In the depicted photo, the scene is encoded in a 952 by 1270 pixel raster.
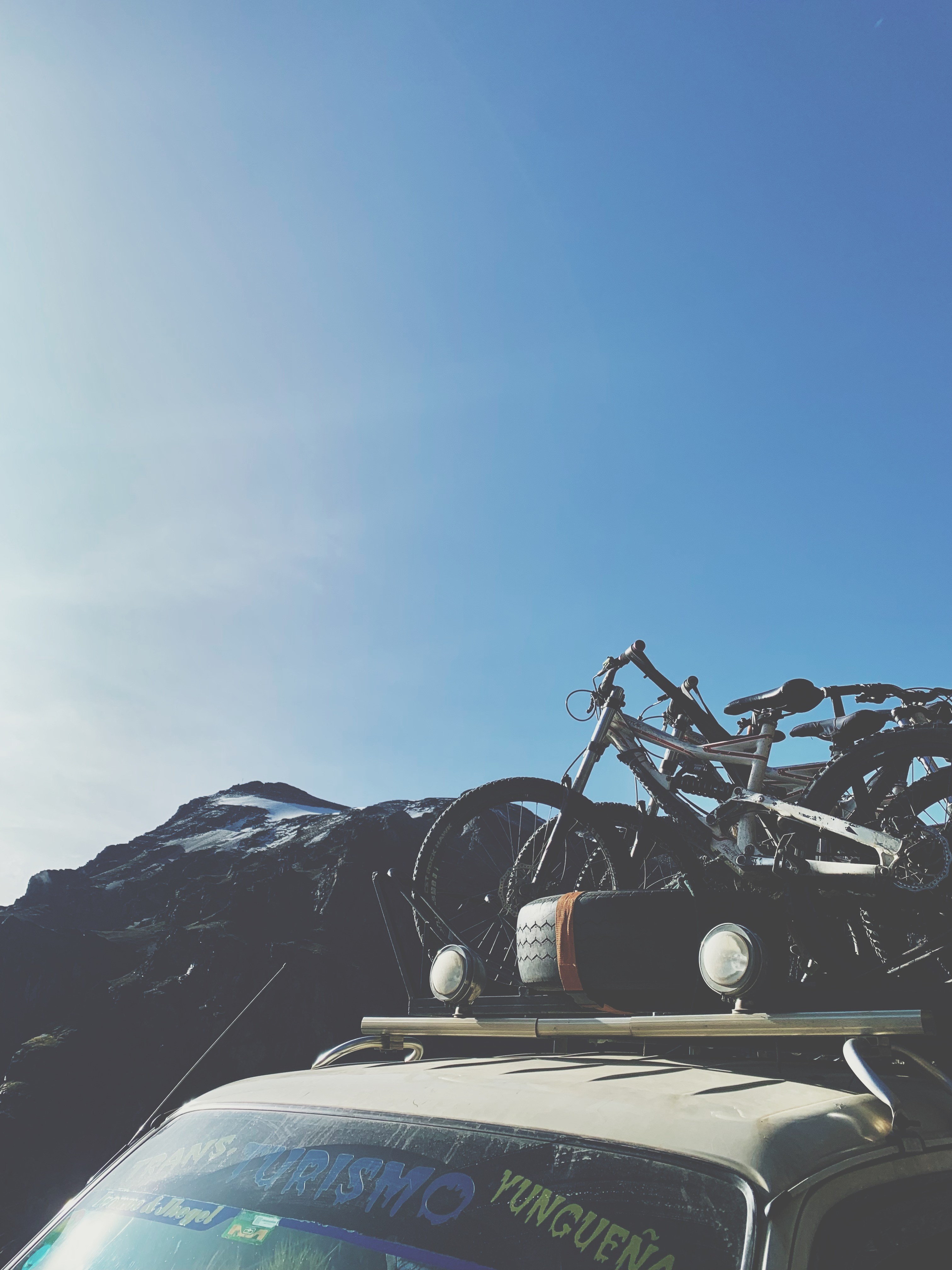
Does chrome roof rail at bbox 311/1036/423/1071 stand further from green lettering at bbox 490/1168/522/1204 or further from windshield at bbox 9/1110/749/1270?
green lettering at bbox 490/1168/522/1204

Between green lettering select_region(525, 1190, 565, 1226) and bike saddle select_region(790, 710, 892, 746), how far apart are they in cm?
340

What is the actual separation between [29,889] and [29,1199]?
15.0 meters

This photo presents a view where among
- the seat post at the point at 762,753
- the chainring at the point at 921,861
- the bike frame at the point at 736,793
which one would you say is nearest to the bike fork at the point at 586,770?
the bike frame at the point at 736,793

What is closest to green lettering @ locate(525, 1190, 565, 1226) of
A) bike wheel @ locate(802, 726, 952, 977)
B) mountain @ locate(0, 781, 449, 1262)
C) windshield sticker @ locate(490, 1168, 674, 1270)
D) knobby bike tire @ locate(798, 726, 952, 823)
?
windshield sticker @ locate(490, 1168, 674, 1270)

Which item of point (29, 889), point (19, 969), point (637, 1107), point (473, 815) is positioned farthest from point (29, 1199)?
point (637, 1107)

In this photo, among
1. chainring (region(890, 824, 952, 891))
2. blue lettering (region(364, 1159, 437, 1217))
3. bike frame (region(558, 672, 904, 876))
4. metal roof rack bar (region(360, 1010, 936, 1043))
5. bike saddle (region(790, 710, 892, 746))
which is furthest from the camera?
bike saddle (region(790, 710, 892, 746))

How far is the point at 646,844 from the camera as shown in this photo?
5.33 m

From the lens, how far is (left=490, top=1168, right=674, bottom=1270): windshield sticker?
1.45 metres

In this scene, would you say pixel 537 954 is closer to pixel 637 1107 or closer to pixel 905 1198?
pixel 637 1107

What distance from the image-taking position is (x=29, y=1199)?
1705 centimetres

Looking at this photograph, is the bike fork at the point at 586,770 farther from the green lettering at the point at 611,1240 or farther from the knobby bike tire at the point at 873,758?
the green lettering at the point at 611,1240

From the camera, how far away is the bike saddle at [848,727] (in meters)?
4.50

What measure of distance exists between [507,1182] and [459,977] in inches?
44.3

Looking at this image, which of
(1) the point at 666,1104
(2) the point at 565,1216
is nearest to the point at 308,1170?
(2) the point at 565,1216
